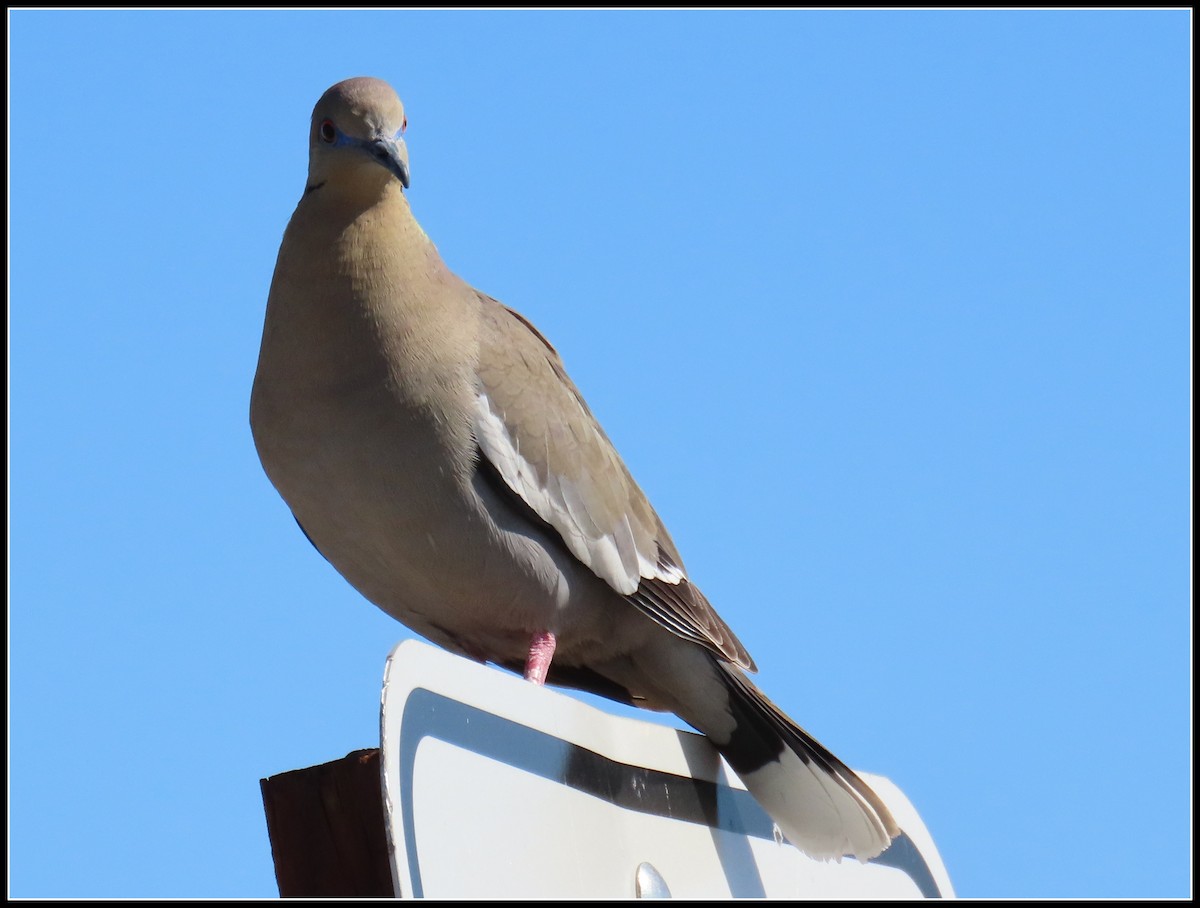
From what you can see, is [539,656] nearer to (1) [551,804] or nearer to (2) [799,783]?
(2) [799,783]

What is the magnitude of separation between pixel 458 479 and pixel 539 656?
1.73ft

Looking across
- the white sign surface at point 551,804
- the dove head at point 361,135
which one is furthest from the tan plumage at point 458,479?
the white sign surface at point 551,804

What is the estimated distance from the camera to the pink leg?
10.7 feet

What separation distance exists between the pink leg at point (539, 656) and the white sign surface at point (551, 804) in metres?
0.42

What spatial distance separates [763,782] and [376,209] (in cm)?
171

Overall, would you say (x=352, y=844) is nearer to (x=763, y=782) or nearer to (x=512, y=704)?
(x=512, y=704)

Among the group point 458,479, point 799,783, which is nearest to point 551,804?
point 458,479

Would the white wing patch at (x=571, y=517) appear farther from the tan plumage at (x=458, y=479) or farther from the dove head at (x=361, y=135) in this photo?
the dove head at (x=361, y=135)

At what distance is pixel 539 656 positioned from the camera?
3.29m

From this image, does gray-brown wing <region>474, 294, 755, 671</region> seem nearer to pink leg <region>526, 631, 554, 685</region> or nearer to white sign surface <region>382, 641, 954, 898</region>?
pink leg <region>526, 631, 554, 685</region>

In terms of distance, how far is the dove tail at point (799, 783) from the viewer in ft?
10.7

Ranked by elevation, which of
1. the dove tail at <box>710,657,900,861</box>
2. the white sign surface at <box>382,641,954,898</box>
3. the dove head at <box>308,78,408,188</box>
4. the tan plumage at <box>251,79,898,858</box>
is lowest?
the white sign surface at <box>382,641,954,898</box>

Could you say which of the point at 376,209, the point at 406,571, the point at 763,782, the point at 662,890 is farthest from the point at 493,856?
the point at 376,209

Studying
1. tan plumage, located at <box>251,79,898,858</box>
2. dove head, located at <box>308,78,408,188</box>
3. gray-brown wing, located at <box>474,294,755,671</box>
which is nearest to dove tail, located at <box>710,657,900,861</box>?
tan plumage, located at <box>251,79,898,858</box>
